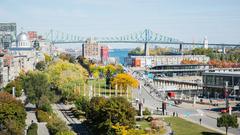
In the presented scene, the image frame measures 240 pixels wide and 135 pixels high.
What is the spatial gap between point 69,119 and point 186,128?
11.8 meters

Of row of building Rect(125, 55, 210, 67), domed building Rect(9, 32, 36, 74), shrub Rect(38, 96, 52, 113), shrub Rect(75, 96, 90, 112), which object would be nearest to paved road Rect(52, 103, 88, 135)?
shrub Rect(75, 96, 90, 112)

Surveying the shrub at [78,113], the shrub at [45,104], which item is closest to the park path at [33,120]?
the shrub at [45,104]

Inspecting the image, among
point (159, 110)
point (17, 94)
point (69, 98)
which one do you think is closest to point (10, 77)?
point (17, 94)

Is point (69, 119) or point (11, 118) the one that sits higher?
point (11, 118)

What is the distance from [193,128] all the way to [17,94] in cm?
2752

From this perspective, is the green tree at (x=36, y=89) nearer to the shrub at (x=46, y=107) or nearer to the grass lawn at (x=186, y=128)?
the shrub at (x=46, y=107)

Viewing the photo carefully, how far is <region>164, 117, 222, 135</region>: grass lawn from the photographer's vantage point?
115 feet

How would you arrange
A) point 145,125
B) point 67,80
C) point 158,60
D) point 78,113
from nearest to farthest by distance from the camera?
point 145,125 → point 78,113 → point 67,80 → point 158,60

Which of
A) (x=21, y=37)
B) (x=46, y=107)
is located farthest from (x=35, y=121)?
(x=21, y=37)

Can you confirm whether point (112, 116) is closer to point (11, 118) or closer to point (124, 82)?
point (11, 118)

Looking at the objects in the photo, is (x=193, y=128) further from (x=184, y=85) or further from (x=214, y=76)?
(x=184, y=85)

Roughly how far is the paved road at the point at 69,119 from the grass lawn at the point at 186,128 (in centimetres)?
772

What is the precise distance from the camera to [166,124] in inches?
1506

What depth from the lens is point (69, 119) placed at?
42.2m
